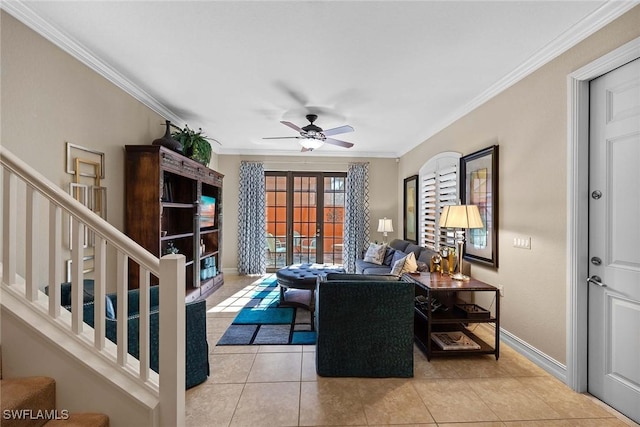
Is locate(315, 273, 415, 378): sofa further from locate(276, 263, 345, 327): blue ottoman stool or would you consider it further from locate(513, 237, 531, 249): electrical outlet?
locate(513, 237, 531, 249): electrical outlet

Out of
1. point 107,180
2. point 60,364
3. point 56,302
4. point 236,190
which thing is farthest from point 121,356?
point 236,190

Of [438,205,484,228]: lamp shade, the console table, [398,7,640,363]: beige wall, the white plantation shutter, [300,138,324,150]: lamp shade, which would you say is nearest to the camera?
[398,7,640,363]: beige wall

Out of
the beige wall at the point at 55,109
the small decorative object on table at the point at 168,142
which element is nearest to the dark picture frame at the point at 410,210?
the small decorative object on table at the point at 168,142

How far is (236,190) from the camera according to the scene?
618 cm

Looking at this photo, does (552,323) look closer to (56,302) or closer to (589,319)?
(589,319)

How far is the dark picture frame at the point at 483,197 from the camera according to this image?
120 inches

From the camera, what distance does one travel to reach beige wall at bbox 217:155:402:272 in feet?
20.2

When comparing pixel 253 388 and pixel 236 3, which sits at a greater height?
pixel 236 3

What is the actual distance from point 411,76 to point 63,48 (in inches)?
119

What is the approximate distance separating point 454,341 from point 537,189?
1.58m

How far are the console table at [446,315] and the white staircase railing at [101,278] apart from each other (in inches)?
76.4

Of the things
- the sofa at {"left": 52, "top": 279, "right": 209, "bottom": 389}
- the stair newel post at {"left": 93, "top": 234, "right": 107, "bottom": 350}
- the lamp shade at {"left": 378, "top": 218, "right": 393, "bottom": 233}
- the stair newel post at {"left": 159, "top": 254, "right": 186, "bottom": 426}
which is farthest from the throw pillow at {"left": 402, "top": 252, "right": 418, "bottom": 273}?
the stair newel post at {"left": 93, "top": 234, "right": 107, "bottom": 350}

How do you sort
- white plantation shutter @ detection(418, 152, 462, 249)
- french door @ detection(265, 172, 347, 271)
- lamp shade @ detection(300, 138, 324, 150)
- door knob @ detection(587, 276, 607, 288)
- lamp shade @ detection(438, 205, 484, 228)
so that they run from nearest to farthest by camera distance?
door knob @ detection(587, 276, 607, 288), lamp shade @ detection(438, 205, 484, 228), lamp shade @ detection(300, 138, 324, 150), white plantation shutter @ detection(418, 152, 462, 249), french door @ detection(265, 172, 347, 271)

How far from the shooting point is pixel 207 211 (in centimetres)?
475
